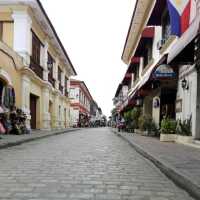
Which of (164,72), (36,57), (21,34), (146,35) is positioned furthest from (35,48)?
(164,72)

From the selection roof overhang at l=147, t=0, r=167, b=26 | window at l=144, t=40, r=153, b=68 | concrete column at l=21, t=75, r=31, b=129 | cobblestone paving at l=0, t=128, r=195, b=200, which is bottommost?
cobblestone paving at l=0, t=128, r=195, b=200

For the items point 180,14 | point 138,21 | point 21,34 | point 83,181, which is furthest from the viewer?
point 138,21

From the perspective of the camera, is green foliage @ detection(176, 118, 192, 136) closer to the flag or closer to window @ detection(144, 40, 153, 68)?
the flag

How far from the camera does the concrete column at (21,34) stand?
20594 mm

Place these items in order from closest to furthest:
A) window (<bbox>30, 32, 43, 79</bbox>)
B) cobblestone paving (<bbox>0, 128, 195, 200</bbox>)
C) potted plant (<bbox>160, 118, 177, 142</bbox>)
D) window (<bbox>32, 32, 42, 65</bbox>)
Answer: cobblestone paving (<bbox>0, 128, 195, 200</bbox>), potted plant (<bbox>160, 118, 177, 142</bbox>), window (<bbox>30, 32, 43, 79</bbox>), window (<bbox>32, 32, 42, 65</bbox>)

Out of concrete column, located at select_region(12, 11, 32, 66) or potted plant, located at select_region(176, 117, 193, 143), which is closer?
potted plant, located at select_region(176, 117, 193, 143)

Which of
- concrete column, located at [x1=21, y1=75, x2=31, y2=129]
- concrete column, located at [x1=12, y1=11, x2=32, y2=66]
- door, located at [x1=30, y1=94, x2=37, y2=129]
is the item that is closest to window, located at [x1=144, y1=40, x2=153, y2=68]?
concrete column, located at [x1=12, y1=11, x2=32, y2=66]

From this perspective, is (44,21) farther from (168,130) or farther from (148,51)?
(168,130)

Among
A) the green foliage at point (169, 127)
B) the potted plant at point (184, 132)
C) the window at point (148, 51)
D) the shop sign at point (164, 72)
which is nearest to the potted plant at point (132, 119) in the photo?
the window at point (148, 51)

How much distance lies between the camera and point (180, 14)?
12180mm

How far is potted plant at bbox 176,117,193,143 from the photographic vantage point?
39.8 feet

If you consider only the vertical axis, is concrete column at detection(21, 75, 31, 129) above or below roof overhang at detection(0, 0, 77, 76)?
below

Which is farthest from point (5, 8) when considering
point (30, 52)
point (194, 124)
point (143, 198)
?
point (143, 198)

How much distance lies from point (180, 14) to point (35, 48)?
45.5ft
